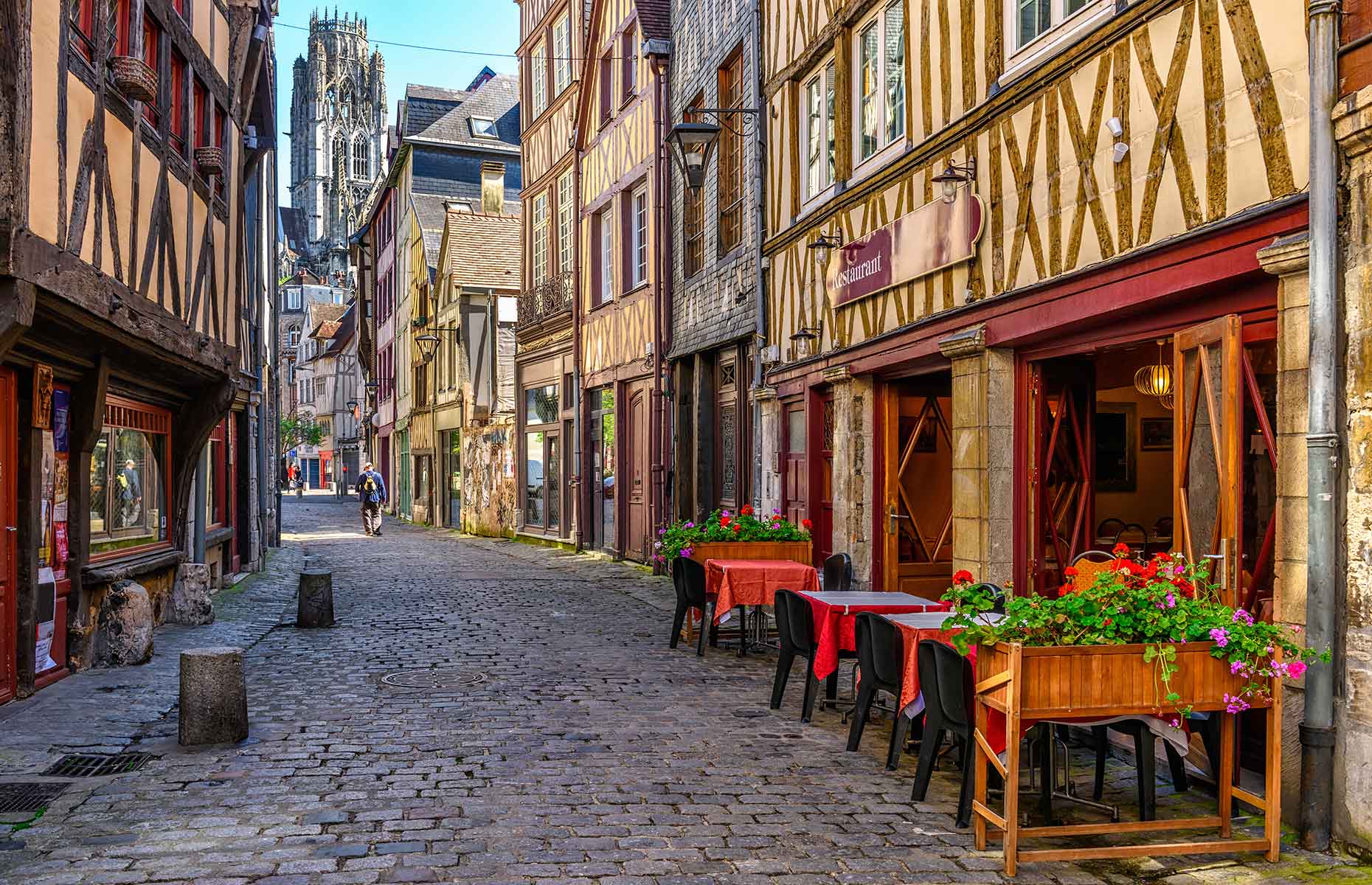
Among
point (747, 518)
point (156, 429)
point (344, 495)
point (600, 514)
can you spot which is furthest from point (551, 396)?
point (344, 495)

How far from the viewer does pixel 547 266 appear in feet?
74.9

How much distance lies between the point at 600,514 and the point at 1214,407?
48.8ft

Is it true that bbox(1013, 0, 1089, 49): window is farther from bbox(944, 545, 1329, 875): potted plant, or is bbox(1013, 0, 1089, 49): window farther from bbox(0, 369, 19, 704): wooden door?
bbox(0, 369, 19, 704): wooden door

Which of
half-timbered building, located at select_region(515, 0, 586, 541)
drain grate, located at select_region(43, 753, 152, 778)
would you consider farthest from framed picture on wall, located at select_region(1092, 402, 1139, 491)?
half-timbered building, located at select_region(515, 0, 586, 541)

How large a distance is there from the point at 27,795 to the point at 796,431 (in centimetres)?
848

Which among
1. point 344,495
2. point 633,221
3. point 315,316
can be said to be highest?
point 315,316

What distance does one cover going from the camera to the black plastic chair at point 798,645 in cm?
700

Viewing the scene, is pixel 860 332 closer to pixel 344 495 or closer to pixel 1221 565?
pixel 1221 565

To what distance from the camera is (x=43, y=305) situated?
6.59 m

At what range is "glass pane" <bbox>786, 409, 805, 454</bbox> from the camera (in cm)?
1253

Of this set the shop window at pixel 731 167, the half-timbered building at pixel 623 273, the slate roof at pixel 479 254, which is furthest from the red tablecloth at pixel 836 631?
the slate roof at pixel 479 254

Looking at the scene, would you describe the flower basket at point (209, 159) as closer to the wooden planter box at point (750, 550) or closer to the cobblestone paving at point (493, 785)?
the cobblestone paving at point (493, 785)

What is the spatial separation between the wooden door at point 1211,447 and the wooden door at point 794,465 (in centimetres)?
640

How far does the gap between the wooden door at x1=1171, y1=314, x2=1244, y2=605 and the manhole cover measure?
4.35m
